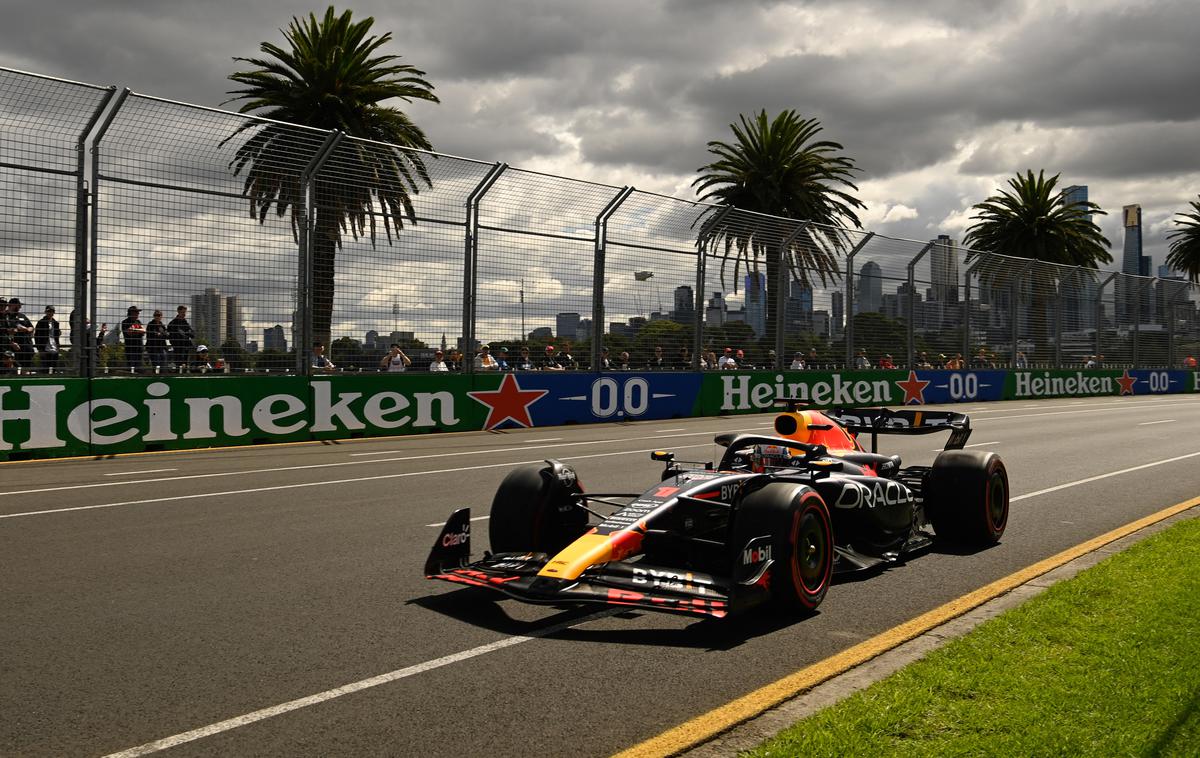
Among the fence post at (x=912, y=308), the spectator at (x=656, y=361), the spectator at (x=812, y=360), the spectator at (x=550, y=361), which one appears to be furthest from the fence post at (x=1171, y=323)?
the spectator at (x=550, y=361)

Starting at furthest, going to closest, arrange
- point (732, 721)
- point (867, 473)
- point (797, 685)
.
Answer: point (867, 473), point (797, 685), point (732, 721)

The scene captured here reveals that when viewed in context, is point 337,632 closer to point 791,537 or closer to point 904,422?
point 791,537

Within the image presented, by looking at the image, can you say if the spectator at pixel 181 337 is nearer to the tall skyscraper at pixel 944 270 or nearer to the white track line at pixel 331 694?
the white track line at pixel 331 694

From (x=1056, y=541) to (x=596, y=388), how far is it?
13.7 meters

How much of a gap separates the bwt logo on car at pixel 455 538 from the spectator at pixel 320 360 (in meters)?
11.4

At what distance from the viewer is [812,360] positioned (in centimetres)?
2655

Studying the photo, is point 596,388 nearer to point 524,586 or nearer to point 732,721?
point 524,586

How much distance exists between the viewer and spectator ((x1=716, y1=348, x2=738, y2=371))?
24234 mm

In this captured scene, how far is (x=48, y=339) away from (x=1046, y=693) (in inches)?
512

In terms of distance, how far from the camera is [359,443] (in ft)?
53.1

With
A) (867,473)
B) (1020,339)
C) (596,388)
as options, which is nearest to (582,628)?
(867,473)

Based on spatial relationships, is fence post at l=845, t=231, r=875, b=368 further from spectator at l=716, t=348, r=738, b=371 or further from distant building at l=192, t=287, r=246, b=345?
distant building at l=192, t=287, r=246, b=345

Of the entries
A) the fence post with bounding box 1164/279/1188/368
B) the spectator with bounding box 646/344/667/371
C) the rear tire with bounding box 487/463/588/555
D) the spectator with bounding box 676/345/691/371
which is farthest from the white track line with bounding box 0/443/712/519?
the fence post with bounding box 1164/279/1188/368

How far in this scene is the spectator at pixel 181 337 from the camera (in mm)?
14594
